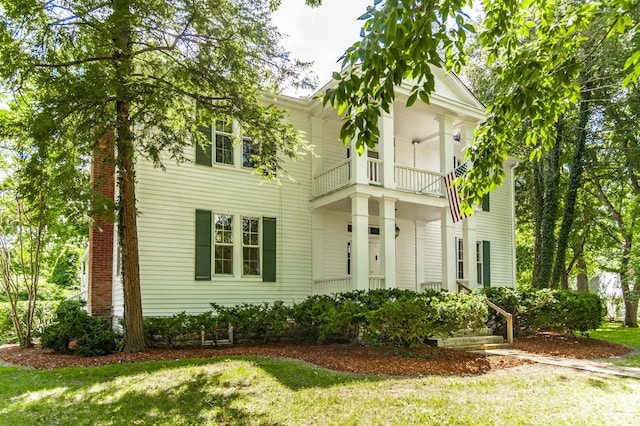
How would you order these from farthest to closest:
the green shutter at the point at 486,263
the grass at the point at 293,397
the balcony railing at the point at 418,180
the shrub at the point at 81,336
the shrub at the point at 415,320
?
the green shutter at the point at 486,263
the balcony railing at the point at 418,180
the shrub at the point at 81,336
the shrub at the point at 415,320
the grass at the point at 293,397

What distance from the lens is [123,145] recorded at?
918 cm

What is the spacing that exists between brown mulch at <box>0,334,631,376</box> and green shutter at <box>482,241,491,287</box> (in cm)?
564

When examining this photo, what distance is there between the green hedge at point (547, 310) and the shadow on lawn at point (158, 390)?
22.2 ft

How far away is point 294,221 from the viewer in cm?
1396

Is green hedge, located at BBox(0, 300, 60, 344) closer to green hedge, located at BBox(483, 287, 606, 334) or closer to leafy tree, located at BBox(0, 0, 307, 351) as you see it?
leafy tree, located at BBox(0, 0, 307, 351)

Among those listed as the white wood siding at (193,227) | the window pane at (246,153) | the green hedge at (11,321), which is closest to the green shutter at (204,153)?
the white wood siding at (193,227)

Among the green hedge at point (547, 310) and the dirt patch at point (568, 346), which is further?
the green hedge at point (547, 310)

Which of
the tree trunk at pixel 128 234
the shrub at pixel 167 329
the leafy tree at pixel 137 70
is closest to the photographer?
the leafy tree at pixel 137 70

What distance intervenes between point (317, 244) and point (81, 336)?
6695 millimetres

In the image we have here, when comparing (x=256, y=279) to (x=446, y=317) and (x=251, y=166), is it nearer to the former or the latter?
(x=251, y=166)

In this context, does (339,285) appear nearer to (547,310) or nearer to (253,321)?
(253,321)

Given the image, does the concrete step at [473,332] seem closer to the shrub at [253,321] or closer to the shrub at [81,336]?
the shrub at [253,321]

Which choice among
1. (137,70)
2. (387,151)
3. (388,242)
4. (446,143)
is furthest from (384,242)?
(137,70)

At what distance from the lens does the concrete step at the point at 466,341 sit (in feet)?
34.7
